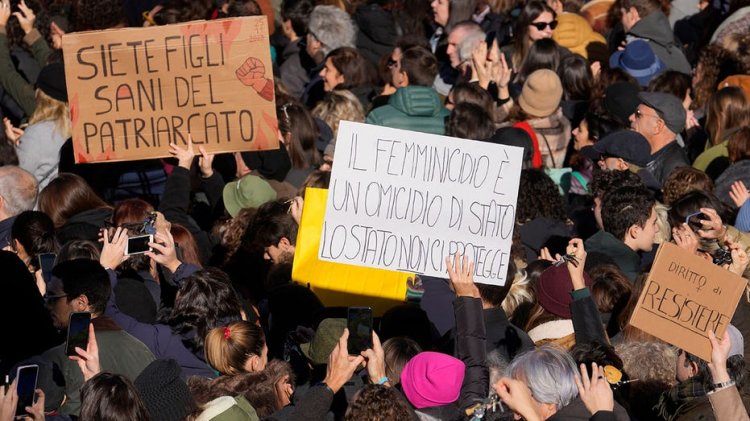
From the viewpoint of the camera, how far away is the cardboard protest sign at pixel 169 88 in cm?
832

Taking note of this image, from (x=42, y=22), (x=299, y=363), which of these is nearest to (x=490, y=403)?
(x=299, y=363)

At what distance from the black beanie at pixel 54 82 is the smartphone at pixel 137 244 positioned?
8.20 ft

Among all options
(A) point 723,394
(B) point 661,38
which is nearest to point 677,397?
(A) point 723,394

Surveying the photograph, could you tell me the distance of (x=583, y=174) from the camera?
962 centimetres

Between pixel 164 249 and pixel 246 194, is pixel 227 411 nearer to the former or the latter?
pixel 164 249

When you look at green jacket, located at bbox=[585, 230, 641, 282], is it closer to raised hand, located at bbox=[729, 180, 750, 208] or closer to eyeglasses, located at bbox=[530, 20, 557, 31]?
raised hand, located at bbox=[729, 180, 750, 208]

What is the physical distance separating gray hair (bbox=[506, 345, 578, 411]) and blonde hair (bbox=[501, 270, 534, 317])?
1.84 meters

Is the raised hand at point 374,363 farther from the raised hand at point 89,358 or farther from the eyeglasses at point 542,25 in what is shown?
the eyeglasses at point 542,25

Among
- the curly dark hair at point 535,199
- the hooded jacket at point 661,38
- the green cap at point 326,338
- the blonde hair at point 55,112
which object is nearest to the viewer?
the green cap at point 326,338

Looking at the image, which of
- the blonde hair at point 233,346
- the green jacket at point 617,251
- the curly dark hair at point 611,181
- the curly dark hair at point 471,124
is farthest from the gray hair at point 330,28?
the blonde hair at point 233,346

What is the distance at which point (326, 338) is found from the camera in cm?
607

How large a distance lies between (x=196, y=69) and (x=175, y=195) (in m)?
0.84

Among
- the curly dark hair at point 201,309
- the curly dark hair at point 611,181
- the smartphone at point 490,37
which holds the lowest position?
the smartphone at point 490,37

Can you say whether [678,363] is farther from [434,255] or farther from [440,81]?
[440,81]
